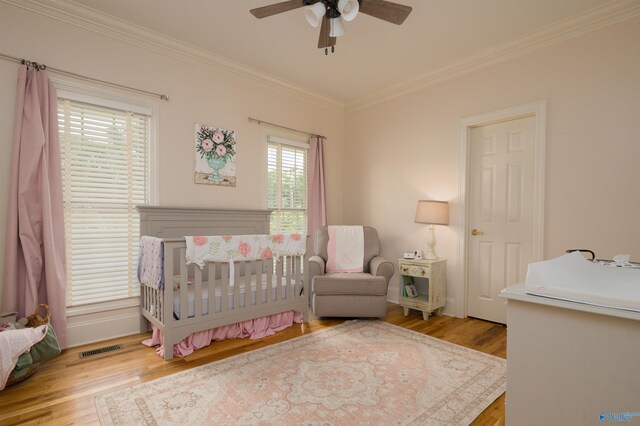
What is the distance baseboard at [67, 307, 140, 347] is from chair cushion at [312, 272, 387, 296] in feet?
5.55

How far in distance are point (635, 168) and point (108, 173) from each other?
166 inches

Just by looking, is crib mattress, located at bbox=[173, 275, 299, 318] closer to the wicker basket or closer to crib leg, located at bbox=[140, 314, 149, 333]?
crib leg, located at bbox=[140, 314, 149, 333]

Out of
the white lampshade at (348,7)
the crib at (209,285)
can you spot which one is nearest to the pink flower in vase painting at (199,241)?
the crib at (209,285)

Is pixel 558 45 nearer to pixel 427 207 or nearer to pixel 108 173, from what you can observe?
pixel 427 207

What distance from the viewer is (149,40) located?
290 cm

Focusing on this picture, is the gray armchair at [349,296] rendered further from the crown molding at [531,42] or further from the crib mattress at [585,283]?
the crown molding at [531,42]

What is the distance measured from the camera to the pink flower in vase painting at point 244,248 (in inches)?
106

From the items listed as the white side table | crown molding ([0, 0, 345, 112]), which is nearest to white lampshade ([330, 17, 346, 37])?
crown molding ([0, 0, 345, 112])

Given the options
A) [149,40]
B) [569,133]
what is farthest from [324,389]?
[149,40]

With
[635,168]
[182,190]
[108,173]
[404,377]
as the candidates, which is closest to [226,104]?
[182,190]

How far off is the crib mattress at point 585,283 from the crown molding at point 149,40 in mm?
3366

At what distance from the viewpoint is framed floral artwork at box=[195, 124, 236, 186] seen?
326 cm

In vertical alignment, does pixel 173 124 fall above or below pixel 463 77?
below

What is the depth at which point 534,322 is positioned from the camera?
1.05 meters
